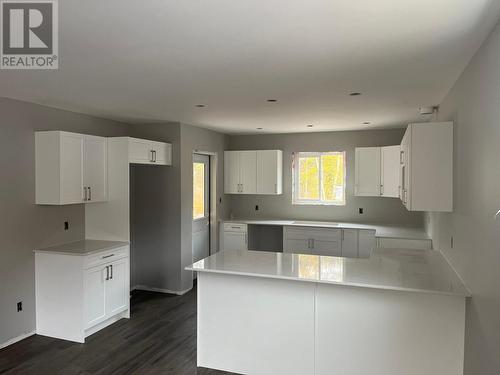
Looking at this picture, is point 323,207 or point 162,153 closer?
point 162,153

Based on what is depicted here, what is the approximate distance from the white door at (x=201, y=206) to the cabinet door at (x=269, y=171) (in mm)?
911

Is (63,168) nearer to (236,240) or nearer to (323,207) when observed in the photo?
(236,240)

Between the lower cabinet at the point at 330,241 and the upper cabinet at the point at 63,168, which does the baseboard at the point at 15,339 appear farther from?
the lower cabinet at the point at 330,241

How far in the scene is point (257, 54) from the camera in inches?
93.6

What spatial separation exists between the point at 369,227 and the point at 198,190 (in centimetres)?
278

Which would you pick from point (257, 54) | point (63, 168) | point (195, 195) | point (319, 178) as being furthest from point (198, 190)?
point (257, 54)

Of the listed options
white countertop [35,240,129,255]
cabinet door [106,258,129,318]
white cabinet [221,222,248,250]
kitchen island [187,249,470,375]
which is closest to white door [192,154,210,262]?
white cabinet [221,222,248,250]

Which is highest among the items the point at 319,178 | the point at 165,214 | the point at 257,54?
the point at 257,54

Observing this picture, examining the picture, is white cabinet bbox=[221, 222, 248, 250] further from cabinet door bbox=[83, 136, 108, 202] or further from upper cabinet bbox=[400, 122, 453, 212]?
upper cabinet bbox=[400, 122, 453, 212]

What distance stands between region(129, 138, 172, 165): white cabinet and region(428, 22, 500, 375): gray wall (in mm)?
3458

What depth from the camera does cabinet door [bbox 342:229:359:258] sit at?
18.3 feet

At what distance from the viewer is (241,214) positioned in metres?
6.93

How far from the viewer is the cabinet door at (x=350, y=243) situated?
18.3 ft

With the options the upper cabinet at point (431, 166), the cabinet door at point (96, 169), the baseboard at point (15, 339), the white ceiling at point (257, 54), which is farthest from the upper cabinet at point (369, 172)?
the baseboard at point (15, 339)
